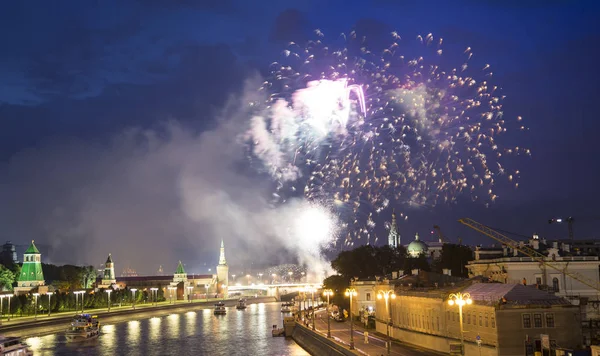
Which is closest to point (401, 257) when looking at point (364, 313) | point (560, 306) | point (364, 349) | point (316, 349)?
point (364, 313)

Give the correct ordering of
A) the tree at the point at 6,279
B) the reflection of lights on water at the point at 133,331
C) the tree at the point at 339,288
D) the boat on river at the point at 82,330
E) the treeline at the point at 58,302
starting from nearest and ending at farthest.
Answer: the boat on river at the point at 82,330
the reflection of lights on water at the point at 133,331
the treeline at the point at 58,302
the tree at the point at 339,288
the tree at the point at 6,279

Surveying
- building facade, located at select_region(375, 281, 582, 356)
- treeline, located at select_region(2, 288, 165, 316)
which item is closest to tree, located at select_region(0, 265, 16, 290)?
treeline, located at select_region(2, 288, 165, 316)

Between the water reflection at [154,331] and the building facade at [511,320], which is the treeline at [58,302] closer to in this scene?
the water reflection at [154,331]

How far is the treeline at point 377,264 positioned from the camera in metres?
124

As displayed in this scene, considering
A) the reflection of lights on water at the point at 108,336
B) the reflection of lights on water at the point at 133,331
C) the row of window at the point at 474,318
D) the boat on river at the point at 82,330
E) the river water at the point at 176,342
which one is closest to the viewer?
the row of window at the point at 474,318

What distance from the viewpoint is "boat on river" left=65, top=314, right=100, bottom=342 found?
90188 mm

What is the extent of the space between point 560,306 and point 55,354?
55.4m

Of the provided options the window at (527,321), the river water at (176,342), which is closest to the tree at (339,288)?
the river water at (176,342)

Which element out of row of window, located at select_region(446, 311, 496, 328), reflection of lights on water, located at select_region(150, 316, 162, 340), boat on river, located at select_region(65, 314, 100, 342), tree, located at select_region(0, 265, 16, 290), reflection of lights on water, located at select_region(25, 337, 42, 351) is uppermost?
tree, located at select_region(0, 265, 16, 290)

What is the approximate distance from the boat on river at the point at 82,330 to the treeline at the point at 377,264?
44.2 metres

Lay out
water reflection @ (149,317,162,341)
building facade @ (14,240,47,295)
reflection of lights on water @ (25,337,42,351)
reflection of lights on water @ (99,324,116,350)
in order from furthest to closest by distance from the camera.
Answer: building facade @ (14,240,47,295) < water reflection @ (149,317,162,341) < reflection of lights on water @ (99,324,116,350) < reflection of lights on water @ (25,337,42,351)

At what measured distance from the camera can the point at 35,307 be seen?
11569cm

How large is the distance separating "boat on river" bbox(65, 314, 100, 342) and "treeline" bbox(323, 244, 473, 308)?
4419 centimetres

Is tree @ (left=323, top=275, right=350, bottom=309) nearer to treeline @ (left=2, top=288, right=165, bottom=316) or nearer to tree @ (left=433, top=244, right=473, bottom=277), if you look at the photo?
tree @ (left=433, top=244, right=473, bottom=277)
